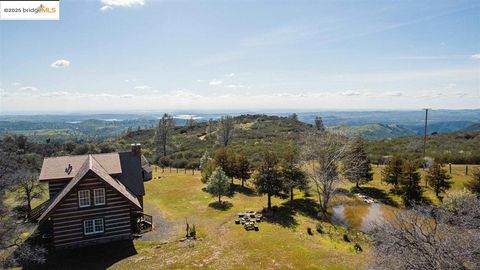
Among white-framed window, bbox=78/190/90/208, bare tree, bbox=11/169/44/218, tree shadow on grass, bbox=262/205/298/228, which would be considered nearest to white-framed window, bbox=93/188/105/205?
white-framed window, bbox=78/190/90/208

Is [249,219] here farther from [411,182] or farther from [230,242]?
[411,182]

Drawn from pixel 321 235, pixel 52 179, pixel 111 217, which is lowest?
pixel 321 235

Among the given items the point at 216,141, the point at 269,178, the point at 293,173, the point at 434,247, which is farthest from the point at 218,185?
the point at 216,141

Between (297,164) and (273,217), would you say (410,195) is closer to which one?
(297,164)

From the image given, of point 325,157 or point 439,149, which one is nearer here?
point 325,157

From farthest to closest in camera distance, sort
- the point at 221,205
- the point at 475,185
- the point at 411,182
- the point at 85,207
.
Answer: the point at 411,182
the point at 475,185
the point at 221,205
the point at 85,207

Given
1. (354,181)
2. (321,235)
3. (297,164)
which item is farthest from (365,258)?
(354,181)
